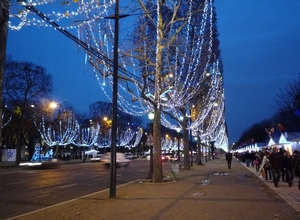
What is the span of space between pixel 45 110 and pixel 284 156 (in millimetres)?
37903

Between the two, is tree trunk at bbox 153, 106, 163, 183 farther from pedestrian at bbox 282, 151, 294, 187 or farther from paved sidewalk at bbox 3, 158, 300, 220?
pedestrian at bbox 282, 151, 294, 187

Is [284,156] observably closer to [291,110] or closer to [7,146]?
[291,110]

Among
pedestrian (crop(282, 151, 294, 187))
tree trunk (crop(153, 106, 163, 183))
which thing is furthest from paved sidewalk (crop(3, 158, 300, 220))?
tree trunk (crop(153, 106, 163, 183))

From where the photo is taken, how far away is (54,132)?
68.9 metres

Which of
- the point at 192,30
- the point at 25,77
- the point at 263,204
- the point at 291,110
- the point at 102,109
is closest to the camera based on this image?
the point at 263,204

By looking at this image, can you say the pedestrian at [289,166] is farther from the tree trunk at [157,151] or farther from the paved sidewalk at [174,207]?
the tree trunk at [157,151]

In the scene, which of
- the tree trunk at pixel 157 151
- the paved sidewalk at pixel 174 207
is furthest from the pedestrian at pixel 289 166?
the tree trunk at pixel 157 151

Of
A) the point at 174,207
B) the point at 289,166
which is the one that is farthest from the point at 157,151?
the point at 174,207

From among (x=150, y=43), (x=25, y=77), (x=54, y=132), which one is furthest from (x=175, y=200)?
(x=54, y=132)

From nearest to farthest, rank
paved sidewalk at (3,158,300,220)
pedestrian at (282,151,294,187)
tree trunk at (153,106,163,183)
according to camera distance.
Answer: paved sidewalk at (3,158,300,220)
pedestrian at (282,151,294,187)
tree trunk at (153,106,163,183)

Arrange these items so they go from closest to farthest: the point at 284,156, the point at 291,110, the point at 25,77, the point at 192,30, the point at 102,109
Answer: the point at 284,156 → the point at 192,30 → the point at 291,110 → the point at 25,77 → the point at 102,109

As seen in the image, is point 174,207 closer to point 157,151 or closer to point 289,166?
point 289,166

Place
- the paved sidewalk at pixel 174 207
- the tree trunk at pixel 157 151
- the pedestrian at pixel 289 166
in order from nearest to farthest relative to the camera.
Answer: the paved sidewalk at pixel 174 207
the pedestrian at pixel 289 166
the tree trunk at pixel 157 151

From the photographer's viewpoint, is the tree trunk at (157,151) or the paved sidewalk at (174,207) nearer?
the paved sidewalk at (174,207)
